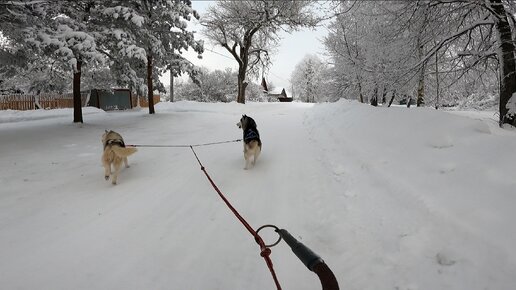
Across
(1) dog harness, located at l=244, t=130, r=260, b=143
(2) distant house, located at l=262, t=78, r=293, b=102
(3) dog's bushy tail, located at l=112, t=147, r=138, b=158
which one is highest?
(2) distant house, located at l=262, t=78, r=293, b=102

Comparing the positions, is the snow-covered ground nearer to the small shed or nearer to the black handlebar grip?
the black handlebar grip

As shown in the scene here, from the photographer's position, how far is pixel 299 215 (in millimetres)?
4227

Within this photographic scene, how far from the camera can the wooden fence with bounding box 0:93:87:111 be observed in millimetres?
22364

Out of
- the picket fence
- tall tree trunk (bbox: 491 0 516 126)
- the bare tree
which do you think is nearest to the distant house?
the bare tree

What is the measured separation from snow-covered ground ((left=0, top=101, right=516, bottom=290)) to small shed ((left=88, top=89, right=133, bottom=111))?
70.4ft

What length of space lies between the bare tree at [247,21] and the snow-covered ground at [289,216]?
741 inches

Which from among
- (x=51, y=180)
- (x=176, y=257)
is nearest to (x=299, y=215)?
(x=176, y=257)

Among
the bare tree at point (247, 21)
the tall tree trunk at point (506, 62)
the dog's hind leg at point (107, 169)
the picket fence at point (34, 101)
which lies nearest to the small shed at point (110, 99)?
the picket fence at point (34, 101)

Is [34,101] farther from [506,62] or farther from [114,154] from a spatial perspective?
[506,62]

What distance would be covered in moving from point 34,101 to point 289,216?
1081 inches

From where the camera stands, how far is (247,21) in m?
24.4

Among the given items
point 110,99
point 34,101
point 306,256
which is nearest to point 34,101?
point 34,101

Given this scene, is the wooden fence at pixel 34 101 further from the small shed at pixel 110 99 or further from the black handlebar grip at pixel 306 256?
the black handlebar grip at pixel 306 256

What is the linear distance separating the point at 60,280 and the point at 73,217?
1.68 metres
